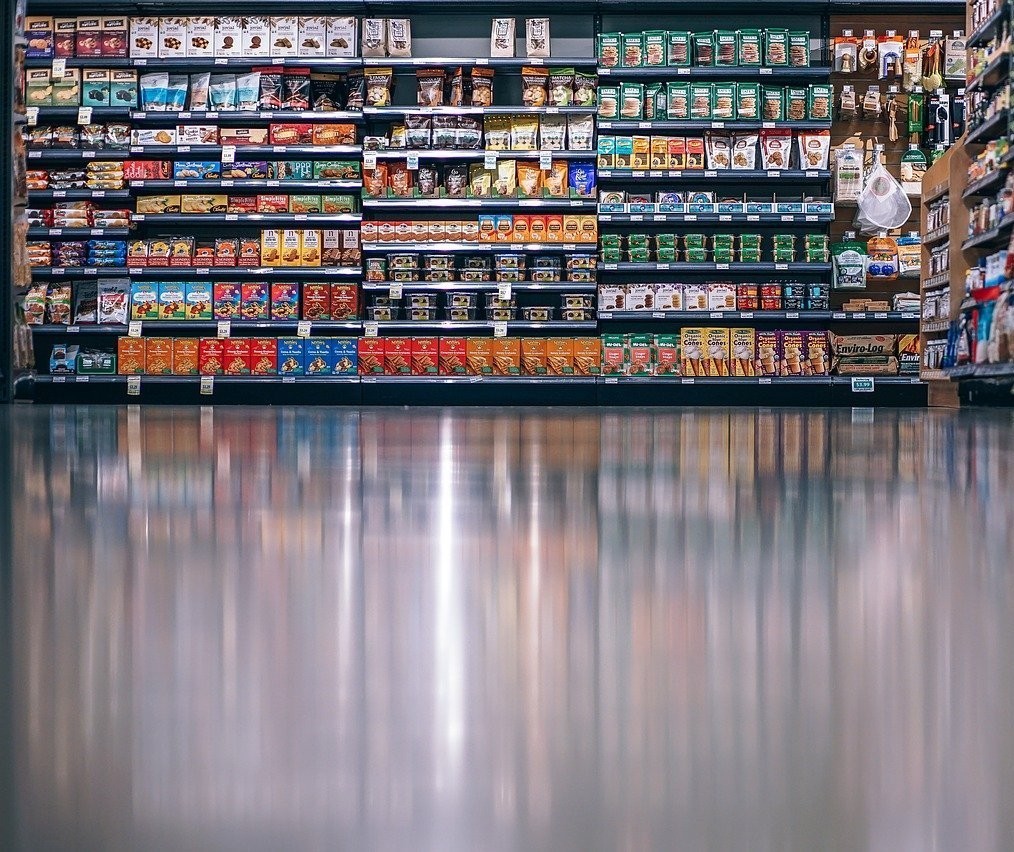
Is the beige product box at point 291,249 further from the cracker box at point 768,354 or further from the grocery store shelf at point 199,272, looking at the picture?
the cracker box at point 768,354

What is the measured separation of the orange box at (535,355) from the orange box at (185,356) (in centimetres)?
229

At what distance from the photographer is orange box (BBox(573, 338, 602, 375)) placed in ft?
27.0

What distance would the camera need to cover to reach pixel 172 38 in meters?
8.34

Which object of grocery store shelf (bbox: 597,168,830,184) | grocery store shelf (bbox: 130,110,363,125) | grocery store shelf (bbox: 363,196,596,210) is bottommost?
grocery store shelf (bbox: 363,196,596,210)

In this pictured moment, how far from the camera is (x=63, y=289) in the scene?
8.52 m

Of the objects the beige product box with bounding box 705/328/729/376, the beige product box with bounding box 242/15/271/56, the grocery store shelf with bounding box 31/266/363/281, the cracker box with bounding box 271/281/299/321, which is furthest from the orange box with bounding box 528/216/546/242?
the beige product box with bounding box 242/15/271/56

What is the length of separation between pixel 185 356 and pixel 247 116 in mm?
1707

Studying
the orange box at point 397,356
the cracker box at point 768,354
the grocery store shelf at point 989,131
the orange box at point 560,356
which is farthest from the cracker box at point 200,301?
the grocery store shelf at point 989,131

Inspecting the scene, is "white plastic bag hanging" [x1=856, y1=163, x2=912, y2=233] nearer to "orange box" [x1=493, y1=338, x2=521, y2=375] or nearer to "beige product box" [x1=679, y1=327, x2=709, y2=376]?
"beige product box" [x1=679, y1=327, x2=709, y2=376]

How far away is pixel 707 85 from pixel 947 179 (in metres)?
1.81

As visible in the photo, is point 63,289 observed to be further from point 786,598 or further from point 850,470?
point 786,598

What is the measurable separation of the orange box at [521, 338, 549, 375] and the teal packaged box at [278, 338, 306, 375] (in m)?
1.53

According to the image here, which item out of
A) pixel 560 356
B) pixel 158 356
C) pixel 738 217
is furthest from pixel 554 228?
pixel 158 356

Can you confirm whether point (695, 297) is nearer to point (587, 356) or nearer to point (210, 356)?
point (587, 356)
